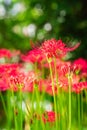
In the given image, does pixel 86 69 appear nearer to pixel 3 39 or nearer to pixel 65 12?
pixel 65 12

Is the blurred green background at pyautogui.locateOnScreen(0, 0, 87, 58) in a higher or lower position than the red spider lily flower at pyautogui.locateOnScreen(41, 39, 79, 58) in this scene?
higher

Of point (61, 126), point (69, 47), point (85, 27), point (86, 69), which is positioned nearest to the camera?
point (69, 47)

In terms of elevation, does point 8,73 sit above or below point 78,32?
below

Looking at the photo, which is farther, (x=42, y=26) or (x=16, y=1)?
(x=16, y=1)

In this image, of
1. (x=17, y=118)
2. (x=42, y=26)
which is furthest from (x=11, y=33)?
(x=17, y=118)

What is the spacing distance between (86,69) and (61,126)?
59 centimetres

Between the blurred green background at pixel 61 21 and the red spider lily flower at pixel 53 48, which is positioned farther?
the blurred green background at pixel 61 21

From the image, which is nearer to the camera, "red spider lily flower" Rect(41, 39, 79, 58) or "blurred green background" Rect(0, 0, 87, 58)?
"red spider lily flower" Rect(41, 39, 79, 58)

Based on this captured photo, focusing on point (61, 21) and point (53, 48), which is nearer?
point (53, 48)

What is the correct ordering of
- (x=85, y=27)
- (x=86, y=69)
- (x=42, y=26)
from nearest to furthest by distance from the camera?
1. (x=86, y=69)
2. (x=85, y=27)
3. (x=42, y=26)

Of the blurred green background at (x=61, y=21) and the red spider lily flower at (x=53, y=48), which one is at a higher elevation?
the blurred green background at (x=61, y=21)

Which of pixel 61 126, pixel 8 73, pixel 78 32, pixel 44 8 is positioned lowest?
pixel 61 126

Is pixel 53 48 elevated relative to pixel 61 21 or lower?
lower

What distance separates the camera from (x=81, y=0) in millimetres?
3621
